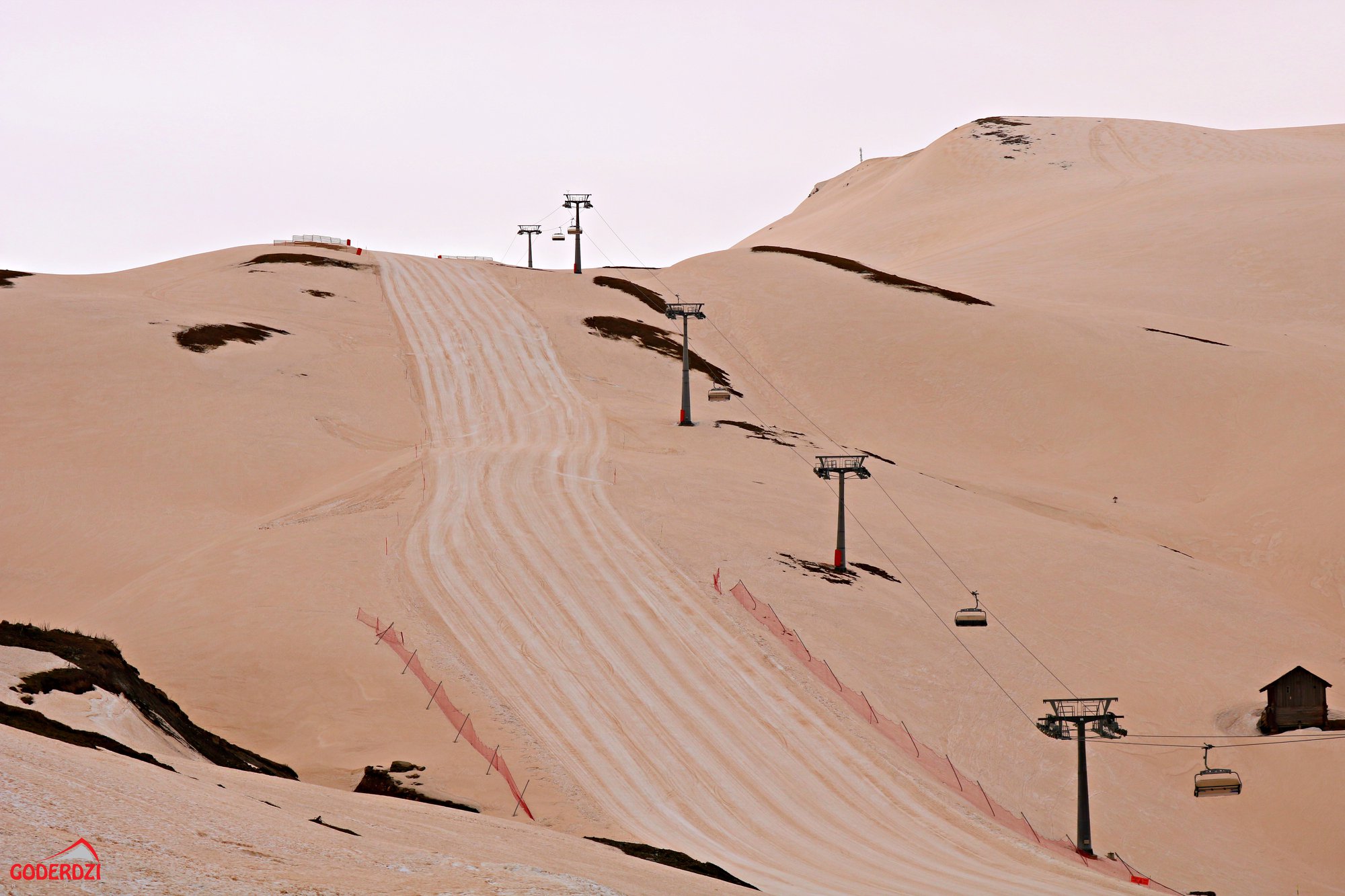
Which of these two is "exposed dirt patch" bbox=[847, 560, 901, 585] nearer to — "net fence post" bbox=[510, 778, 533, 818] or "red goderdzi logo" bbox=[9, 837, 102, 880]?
"net fence post" bbox=[510, 778, 533, 818]

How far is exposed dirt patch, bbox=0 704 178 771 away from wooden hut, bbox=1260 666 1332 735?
3271 centimetres

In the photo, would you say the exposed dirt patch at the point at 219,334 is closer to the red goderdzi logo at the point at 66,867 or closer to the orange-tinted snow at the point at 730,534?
the orange-tinted snow at the point at 730,534

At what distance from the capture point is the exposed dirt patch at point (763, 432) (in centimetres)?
6031

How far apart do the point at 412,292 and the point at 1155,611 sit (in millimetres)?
56121

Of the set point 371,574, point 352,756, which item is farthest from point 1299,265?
point 352,756

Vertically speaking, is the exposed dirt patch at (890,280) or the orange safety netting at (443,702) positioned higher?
the exposed dirt patch at (890,280)

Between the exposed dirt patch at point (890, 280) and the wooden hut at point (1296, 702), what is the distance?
4873 centimetres

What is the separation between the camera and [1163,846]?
102ft

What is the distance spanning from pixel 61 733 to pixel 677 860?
10.6 meters

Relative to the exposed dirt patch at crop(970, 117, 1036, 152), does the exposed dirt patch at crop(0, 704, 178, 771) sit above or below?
below

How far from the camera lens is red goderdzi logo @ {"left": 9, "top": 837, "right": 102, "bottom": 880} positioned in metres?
11.0

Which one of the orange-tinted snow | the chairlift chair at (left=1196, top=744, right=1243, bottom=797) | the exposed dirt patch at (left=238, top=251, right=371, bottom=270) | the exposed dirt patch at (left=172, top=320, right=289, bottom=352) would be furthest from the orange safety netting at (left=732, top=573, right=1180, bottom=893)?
the exposed dirt patch at (left=238, top=251, right=371, bottom=270)

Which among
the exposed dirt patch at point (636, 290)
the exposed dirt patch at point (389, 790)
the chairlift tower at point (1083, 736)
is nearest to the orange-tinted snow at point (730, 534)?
the exposed dirt patch at point (389, 790)

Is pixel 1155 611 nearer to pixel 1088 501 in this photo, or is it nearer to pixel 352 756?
pixel 1088 501
